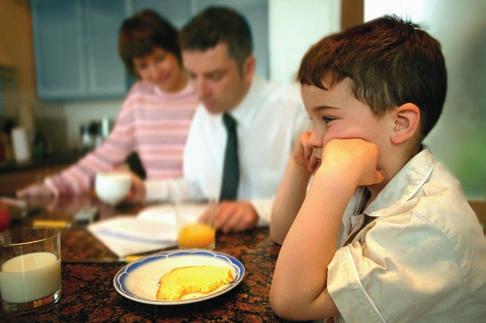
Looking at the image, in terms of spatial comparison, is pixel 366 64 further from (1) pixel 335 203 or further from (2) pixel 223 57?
(2) pixel 223 57

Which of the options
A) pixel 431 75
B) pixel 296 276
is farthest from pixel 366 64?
pixel 296 276

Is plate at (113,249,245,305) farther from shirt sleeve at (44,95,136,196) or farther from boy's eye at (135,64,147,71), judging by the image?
boy's eye at (135,64,147,71)

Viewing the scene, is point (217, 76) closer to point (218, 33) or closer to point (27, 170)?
point (218, 33)

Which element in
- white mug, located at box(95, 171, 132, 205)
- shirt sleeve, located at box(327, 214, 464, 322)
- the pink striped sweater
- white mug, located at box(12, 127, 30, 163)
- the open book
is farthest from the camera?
white mug, located at box(12, 127, 30, 163)

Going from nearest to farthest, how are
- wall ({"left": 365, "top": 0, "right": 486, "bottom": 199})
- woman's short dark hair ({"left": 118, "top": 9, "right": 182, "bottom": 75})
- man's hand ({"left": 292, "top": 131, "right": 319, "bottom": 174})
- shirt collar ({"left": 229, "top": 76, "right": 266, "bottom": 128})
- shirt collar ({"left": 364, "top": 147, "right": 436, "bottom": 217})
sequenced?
shirt collar ({"left": 364, "top": 147, "right": 436, "bottom": 217})
man's hand ({"left": 292, "top": 131, "right": 319, "bottom": 174})
wall ({"left": 365, "top": 0, "right": 486, "bottom": 199})
shirt collar ({"left": 229, "top": 76, "right": 266, "bottom": 128})
woman's short dark hair ({"left": 118, "top": 9, "right": 182, "bottom": 75})

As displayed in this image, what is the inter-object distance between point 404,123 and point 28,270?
2.19 ft

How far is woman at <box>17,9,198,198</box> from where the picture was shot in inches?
73.2

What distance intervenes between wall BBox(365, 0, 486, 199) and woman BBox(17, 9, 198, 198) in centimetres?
120

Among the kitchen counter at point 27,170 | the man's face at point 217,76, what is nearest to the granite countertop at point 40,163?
the kitchen counter at point 27,170

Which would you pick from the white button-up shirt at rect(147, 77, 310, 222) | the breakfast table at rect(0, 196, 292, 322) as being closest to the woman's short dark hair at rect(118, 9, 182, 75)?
the white button-up shirt at rect(147, 77, 310, 222)

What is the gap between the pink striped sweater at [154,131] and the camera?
1.98m

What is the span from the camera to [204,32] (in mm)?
1347

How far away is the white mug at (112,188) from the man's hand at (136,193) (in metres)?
0.07

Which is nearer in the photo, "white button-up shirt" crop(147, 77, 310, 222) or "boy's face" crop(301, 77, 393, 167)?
"boy's face" crop(301, 77, 393, 167)
